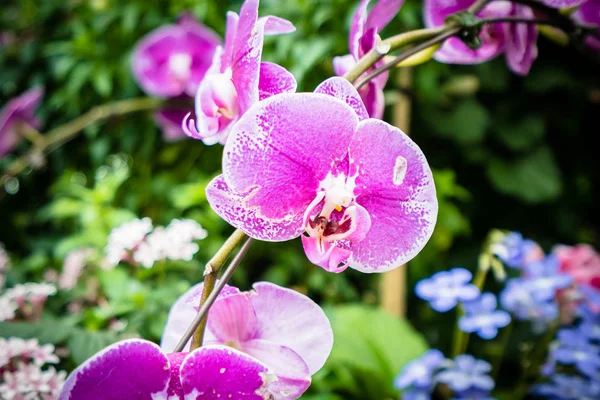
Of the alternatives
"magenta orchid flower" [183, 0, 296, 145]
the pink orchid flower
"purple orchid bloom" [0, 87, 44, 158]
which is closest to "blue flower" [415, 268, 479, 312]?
the pink orchid flower

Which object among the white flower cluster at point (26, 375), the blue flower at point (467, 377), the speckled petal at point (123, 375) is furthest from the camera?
the blue flower at point (467, 377)

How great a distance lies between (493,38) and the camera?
17.0 inches

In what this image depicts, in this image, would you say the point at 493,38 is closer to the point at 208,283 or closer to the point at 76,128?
the point at 208,283

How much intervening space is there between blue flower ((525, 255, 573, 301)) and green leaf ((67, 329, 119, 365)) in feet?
1.75

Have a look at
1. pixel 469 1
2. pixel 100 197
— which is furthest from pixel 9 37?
pixel 469 1

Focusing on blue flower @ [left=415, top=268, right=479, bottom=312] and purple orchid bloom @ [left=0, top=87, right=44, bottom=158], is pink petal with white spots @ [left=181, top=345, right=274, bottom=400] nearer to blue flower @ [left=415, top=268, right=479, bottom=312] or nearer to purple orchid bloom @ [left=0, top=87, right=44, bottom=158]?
blue flower @ [left=415, top=268, right=479, bottom=312]

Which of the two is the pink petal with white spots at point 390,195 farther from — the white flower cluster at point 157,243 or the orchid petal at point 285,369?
the white flower cluster at point 157,243

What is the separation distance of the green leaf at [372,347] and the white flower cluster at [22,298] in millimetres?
379

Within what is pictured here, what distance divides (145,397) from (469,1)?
38 centimetres

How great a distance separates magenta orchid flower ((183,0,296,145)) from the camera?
0.29 meters

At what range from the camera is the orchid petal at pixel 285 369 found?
0.86 ft

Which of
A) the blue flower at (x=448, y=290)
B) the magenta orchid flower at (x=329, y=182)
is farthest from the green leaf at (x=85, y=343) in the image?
the blue flower at (x=448, y=290)

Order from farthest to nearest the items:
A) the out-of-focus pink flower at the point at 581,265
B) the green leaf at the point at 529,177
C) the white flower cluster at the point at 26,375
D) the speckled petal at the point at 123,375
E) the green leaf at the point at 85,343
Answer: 1. the green leaf at the point at 529,177
2. the out-of-focus pink flower at the point at 581,265
3. the green leaf at the point at 85,343
4. the white flower cluster at the point at 26,375
5. the speckled petal at the point at 123,375

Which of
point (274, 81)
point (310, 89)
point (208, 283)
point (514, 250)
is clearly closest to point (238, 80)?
point (274, 81)
